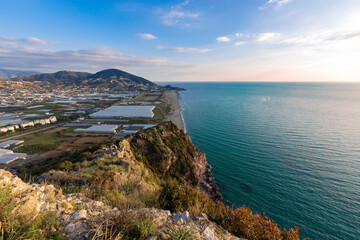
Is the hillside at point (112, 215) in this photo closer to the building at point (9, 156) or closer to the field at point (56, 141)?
the field at point (56, 141)

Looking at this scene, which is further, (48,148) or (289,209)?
(48,148)

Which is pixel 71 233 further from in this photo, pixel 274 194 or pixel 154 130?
pixel 274 194

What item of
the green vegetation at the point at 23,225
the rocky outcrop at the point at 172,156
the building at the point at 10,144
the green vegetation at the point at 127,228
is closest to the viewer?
the green vegetation at the point at 23,225

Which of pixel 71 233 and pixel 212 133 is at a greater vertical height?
pixel 71 233

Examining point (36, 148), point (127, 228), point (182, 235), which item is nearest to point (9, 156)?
point (36, 148)

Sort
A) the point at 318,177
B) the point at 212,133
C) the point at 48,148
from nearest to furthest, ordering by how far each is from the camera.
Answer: the point at 318,177 → the point at 48,148 → the point at 212,133

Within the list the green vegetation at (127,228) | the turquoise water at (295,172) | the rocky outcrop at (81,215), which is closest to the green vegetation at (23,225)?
the rocky outcrop at (81,215)

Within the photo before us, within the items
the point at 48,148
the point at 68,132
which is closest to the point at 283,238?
the point at 48,148

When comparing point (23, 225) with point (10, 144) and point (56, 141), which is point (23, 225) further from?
point (10, 144)
